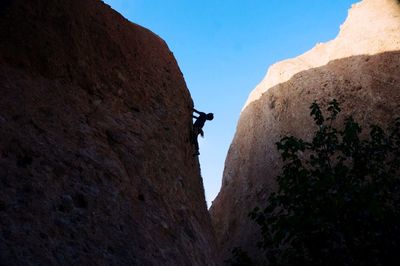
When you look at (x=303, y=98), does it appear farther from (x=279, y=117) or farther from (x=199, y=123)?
(x=199, y=123)

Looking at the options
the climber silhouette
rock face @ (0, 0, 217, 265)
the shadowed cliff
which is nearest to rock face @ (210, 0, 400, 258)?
the shadowed cliff

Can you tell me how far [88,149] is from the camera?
765cm

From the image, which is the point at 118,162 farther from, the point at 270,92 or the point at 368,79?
the point at 270,92

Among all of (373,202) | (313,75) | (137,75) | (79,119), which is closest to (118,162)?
(79,119)

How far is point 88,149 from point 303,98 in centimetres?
1546

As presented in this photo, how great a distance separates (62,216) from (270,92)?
19057mm

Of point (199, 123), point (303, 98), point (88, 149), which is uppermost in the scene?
point (303, 98)

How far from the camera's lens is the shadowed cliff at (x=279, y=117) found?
17734 millimetres

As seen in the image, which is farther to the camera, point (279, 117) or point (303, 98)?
point (279, 117)

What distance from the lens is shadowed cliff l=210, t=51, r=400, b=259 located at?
58.2 ft

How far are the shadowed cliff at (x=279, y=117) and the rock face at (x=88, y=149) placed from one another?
798 cm

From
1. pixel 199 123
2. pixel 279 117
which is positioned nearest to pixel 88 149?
pixel 199 123

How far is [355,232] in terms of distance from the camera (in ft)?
25.5

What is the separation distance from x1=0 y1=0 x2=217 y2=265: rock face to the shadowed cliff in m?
7.98
